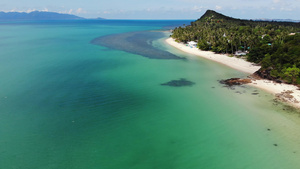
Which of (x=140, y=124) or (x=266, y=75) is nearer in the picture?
(x=140, y=124)

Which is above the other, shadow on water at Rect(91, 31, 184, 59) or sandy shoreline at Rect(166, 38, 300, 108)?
shadow on water at Rect(91, 31, 184, 59)

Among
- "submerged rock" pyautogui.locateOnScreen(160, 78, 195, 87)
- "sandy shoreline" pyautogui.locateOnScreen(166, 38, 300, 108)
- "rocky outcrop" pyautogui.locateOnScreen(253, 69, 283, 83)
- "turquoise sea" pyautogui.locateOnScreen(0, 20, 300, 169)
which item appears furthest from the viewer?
"submerged rock" pyautogui.locateOnScreen(160, 78, 195, 87)

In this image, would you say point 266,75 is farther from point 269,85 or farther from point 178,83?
point 178,83

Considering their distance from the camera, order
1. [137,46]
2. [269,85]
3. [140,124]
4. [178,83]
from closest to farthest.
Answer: [140,124] < [269,85] < [178,83] < [137,46]

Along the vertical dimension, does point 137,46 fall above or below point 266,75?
above

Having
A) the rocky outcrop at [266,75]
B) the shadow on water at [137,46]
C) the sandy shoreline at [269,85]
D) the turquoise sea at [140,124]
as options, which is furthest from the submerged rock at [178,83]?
the shadow on water at [137,46]

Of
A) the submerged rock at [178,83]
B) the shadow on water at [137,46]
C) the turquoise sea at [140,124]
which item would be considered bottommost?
the turquoise sea at [140,124]

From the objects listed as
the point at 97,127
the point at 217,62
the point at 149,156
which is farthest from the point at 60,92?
the point at 217,62

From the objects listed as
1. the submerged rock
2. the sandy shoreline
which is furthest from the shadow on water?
the submerged rock

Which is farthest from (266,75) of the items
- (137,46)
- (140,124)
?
(137,46)

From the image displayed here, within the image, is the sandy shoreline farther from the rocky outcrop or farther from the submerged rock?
the submerged rock

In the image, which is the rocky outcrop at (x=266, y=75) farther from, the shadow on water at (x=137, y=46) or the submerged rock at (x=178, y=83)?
the shadow on water at (x=137, y=46)
